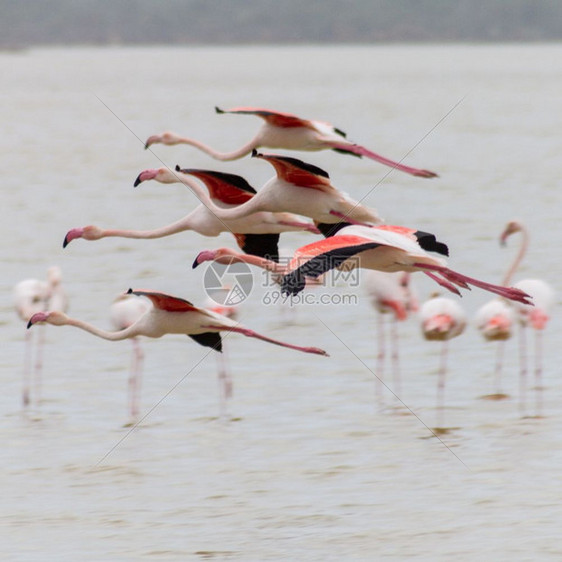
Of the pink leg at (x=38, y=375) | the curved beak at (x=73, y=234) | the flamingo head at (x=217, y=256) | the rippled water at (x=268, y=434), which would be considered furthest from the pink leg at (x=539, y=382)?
the curved beak at (x=73, y=234)

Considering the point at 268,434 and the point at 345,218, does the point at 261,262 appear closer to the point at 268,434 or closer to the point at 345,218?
the point at 345,218

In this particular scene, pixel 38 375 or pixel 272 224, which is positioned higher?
pixel 272 224

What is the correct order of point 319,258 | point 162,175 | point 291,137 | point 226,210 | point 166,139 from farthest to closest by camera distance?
1. point 166,139
2. point 291,137
3. point 226,210
4. point 162,175
5. point 319,258

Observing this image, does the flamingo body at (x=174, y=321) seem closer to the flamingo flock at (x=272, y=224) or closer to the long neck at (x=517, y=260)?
the flamingo flock at (x=272, y=224)

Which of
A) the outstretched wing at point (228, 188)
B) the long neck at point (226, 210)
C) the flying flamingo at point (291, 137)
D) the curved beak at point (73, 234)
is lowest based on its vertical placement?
the curved beak at point (73, 234)

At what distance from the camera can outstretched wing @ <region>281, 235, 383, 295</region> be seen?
340 inches

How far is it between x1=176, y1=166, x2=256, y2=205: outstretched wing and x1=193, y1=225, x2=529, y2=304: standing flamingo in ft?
2.74

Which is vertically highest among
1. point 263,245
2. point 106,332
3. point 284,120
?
point 284,120

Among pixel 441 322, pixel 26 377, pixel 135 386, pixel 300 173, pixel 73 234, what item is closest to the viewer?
pixel 73 234

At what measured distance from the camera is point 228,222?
10.9m

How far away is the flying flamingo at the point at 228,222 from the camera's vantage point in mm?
10680

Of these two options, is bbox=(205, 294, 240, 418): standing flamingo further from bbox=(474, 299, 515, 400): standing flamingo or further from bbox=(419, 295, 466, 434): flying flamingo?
bbox=(474, 299, 515, 400): standing flamingo

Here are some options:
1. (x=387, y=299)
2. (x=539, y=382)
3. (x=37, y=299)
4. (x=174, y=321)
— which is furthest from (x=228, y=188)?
(x=539, y=382)

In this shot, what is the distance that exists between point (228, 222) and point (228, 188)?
412 millimetres
